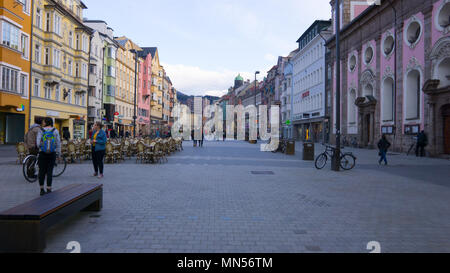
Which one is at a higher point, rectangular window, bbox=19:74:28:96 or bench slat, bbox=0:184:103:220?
rectangular window, bbox=19:74:28:96

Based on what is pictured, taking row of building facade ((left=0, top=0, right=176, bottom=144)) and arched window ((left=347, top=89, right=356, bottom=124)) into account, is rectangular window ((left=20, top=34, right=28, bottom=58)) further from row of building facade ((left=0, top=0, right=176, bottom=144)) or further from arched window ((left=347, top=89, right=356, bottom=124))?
arched window ((left=347, top=89, right=356, bottom=124))

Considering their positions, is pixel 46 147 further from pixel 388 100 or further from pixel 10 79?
pixel 388 100

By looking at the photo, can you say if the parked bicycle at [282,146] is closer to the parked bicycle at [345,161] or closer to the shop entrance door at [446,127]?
the shop entrance door at [446,127]

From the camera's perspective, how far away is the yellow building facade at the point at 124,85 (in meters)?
58.3

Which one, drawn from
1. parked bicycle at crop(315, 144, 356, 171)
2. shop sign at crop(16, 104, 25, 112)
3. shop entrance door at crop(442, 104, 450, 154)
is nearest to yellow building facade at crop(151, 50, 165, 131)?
shop sign at crop(16, 104, 25, 112)

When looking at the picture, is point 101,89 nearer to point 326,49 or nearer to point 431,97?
point 326,49

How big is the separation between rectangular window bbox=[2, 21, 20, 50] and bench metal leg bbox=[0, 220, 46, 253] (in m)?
28.1

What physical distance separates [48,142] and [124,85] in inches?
2238

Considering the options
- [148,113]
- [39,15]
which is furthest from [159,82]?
[39,15]

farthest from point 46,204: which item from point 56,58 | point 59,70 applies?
point 59,70

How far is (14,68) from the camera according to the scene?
92.6ft

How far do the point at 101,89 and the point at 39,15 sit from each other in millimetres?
18438

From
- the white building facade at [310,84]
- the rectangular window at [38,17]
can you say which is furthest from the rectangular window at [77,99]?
the white building facade at [310,84]

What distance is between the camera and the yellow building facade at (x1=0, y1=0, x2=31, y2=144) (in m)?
26.8
